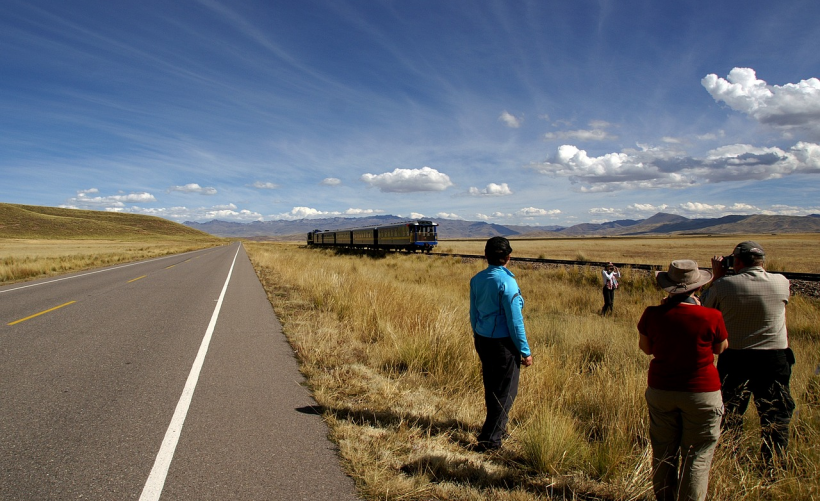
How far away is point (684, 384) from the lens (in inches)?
104

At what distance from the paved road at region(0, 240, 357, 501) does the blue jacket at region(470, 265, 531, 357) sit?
5.32ft

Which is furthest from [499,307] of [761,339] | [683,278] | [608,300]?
[608,300]

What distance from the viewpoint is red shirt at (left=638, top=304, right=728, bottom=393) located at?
2607 millimetres

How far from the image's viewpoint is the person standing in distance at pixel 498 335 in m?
3.45

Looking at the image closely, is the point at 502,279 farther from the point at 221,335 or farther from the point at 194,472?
the point at 221,335

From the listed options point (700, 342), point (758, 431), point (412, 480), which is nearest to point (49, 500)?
point (412, 480)

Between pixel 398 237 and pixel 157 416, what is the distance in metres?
34.6

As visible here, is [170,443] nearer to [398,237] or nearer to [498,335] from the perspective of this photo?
[498,335]

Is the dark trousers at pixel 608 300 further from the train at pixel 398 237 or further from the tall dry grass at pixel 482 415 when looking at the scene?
the train at pixel 398 237

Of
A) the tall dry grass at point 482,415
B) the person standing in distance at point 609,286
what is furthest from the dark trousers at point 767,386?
the person standing in distance at point 609,286

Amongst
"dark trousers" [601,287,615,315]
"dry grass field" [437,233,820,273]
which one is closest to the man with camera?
"dark trousers" [601,287,615,315]

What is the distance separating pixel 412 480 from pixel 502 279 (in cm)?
167

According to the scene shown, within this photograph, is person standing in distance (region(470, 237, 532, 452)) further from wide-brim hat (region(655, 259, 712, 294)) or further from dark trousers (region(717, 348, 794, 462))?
dark trousers (region(717, 348, 794, 462))

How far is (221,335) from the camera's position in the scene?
7.60m
